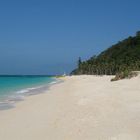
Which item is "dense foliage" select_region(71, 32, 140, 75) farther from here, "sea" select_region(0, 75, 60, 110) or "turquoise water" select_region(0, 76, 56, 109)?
"sea" select_region(0, 75, 60, 110)

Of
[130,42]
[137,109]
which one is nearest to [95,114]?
[137,109]

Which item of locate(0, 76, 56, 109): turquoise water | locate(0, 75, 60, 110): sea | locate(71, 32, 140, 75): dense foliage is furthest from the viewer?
locate(71, 32, 140, 75): dense foliage

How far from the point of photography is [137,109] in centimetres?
1188

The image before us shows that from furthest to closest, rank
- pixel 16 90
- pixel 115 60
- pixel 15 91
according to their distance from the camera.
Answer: pixel 115 60
pixel 16 90
pixel 15 91

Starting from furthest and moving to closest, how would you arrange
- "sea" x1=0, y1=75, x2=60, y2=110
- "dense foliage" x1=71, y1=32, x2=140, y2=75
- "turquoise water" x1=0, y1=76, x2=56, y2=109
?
"dense foliage" x1=71, y1=32, x2=140, y2=75, "turquoise water" x1=0, y1=76, x2=56, y2=109, "sea" x1=0, y1=75, x2=60, y2=110

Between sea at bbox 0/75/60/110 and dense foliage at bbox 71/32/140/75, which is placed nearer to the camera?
sea at bbox 0/75/60/110

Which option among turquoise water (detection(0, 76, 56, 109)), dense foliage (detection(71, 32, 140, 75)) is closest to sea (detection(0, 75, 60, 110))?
turquoise water (detection(0, 76, 56, 109))

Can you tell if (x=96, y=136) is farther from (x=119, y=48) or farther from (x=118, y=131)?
(x=119, y=48)

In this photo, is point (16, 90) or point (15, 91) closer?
point (15, 91)

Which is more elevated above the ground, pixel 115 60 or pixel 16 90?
pixel 115 60

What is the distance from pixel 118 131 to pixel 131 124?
0.88 m

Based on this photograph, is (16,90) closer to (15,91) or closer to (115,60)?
(15,91)

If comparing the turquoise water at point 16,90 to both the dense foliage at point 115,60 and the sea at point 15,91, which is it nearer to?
the sea at point 15,91

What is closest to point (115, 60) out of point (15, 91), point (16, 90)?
point (16, 90)
